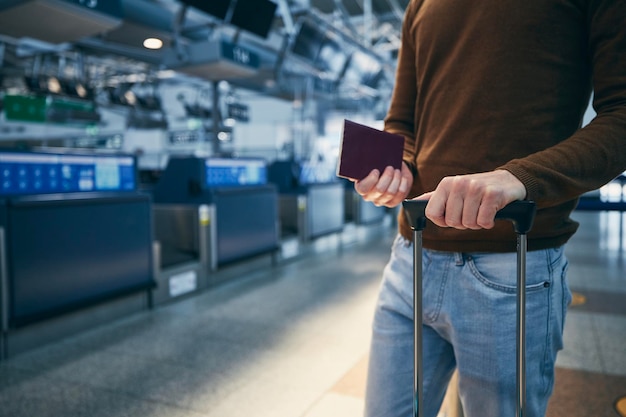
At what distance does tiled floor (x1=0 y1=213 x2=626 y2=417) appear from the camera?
2.09 meters

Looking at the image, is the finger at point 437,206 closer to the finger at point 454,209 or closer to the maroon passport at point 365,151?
the finger at point 454,209

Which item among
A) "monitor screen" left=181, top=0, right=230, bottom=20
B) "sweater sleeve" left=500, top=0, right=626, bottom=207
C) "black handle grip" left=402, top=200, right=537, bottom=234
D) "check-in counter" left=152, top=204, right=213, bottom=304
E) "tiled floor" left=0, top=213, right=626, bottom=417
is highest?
"monitor screen" left=181, top=0, right=230, bottom=20

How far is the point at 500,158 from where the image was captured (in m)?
0.89

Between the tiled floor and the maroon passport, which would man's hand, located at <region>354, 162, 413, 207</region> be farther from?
the tiled floor

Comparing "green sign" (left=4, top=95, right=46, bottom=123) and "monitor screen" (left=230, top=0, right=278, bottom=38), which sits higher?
"green sign" (left=4, top=95, right=46, bottom=123)

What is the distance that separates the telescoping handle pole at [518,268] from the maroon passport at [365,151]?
5.4 inches

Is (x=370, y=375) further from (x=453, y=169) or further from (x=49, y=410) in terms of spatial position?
(x=49, y=410)

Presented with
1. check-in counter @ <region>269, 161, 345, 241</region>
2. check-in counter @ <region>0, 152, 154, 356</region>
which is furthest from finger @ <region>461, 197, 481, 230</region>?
check-in counter @ <region>269, 161, 345, 241</region>

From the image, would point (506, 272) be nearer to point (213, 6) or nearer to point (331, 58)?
point (213, 6)

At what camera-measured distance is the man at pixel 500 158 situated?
2.65ft

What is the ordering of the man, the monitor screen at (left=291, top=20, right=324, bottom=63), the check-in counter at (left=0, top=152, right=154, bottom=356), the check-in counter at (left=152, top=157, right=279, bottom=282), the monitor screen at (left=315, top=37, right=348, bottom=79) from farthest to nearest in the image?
the monitor screen at (left=315, top=37, right=348, bottom=79) → the monitor screen at (left=291, top=20, right=324, bottom=63) → the check-in counter at (left=152, top=157, right=279, bottom=282) → the check-in counter at (left=0, top=152, right=154, bottom=356) → the man

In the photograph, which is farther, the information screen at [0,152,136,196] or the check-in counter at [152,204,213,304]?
the check-in counter at [152,204,213,304]

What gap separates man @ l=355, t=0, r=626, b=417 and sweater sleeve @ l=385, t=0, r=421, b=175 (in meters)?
0.14

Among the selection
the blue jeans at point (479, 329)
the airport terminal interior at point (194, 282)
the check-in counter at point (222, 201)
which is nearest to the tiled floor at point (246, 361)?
the airport terminal interior at point (194, 282)
